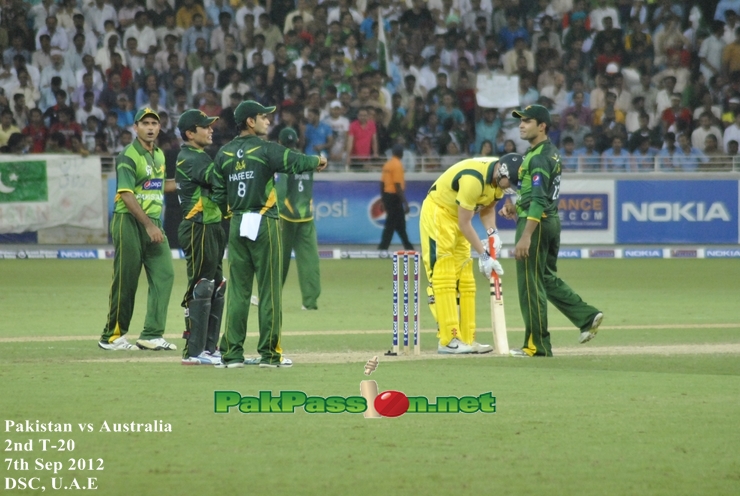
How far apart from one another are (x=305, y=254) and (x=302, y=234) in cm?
28

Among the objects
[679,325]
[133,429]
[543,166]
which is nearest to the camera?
[133,429]

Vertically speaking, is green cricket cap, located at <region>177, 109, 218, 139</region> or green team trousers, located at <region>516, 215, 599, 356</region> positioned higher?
green cricket cap, located at <region>177, 109, 218, 139</region>

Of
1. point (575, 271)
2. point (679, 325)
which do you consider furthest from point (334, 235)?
point (679, 325)

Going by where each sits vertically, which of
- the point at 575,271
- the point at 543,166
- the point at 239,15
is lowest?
the point at 575,271

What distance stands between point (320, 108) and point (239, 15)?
3.45 meters

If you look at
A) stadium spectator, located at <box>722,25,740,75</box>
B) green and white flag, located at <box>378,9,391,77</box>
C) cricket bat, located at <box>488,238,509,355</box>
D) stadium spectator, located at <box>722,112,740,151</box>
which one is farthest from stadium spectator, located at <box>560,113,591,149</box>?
cricket bat, located at <box>488,238,509,355</box>

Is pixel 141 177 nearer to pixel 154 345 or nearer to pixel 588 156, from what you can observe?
pixel 154 345

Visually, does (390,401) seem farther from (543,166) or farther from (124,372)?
(543,166)

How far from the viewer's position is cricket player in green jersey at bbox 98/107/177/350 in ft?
37.5

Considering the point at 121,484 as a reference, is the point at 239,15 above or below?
above

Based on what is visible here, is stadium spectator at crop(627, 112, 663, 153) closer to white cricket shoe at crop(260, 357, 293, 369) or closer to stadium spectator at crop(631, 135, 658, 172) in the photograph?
stadium spectator at crop(631, 135, 658, 172)

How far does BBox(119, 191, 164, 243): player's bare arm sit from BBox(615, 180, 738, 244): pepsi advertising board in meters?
13.7

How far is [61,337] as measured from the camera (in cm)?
1250

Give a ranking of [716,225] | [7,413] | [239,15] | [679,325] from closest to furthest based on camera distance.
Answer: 1. [7,413]
2. [679,325]
3. [716,225]
4. [239,15]
